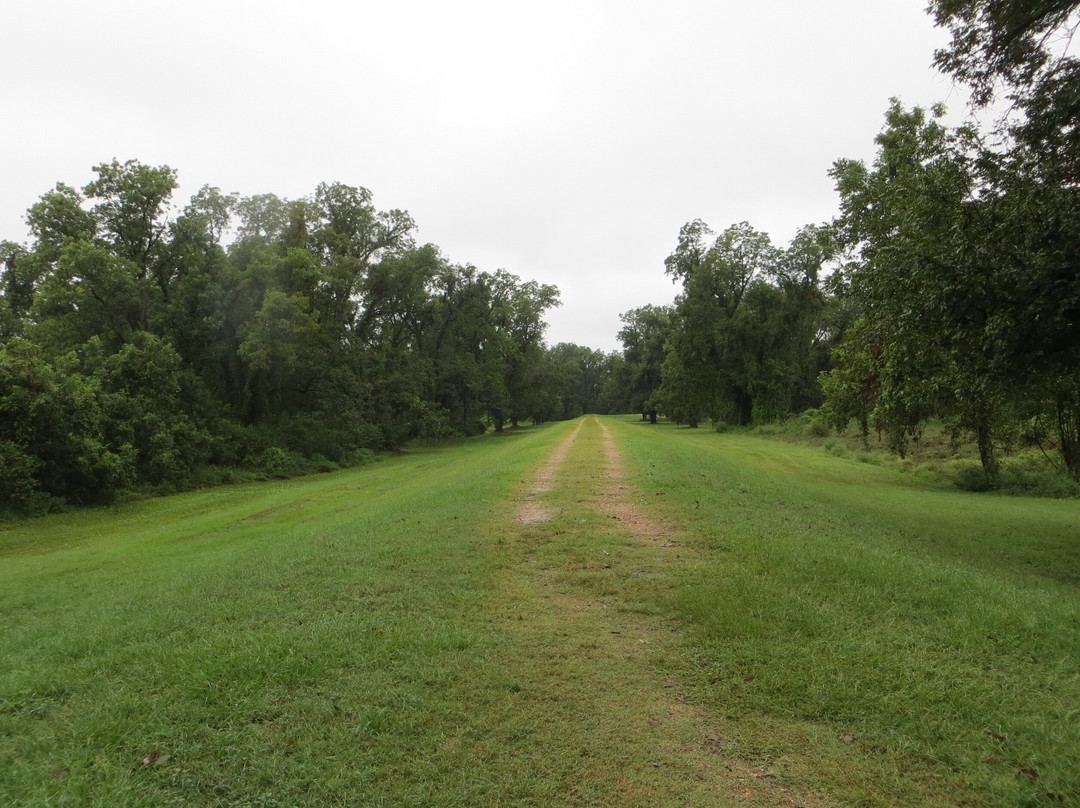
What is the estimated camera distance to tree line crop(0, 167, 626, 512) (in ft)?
65.3

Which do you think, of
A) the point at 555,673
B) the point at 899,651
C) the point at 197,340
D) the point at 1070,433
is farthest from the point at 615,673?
the point at 197,340

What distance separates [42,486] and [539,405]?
55698 millimetres

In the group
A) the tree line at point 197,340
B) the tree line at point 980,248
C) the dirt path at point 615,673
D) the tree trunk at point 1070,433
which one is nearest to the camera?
the dirt path at point 615,673

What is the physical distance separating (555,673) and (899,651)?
2.96 meters

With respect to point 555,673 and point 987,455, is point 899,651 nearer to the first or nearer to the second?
point 555,673

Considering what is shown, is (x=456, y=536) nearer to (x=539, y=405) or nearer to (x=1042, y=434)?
(x=1042, y=434)

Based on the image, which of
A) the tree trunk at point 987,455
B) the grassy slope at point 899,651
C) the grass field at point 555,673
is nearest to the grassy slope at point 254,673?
the grass field at point 555,673

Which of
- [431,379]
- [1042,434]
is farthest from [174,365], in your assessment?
[1042,434]

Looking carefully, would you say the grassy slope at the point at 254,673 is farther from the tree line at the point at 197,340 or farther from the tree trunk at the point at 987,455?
the tree trunk at the point at 987,455

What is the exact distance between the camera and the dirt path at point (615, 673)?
345 centimetres

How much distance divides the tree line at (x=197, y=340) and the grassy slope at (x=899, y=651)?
20.8 meters

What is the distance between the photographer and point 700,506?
11.5m

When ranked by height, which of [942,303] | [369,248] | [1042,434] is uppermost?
[369,248]

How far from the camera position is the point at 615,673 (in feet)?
15.7
